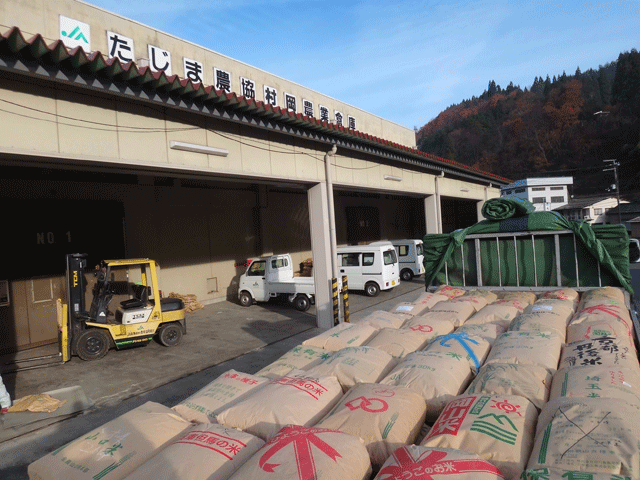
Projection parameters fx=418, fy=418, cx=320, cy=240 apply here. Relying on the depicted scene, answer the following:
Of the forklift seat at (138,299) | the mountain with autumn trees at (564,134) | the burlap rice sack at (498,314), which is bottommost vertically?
the burlap rice sack at (498,314)

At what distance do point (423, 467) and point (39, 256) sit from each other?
11116mm

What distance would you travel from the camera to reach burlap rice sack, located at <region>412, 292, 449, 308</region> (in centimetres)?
707

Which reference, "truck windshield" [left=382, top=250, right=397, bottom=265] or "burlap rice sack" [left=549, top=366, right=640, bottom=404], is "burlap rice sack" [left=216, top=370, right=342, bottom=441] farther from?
"truck windshield" [left=382, top=250, right=397, bottom=265]

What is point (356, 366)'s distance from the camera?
4098 millimetres

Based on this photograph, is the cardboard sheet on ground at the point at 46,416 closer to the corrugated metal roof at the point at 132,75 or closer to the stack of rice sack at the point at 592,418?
the corrugated metal roof at the point at 132,75

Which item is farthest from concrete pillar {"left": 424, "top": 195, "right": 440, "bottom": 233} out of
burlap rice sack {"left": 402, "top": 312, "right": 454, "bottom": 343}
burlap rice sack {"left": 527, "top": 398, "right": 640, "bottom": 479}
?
burlap rice sack {"left": 527, "top": 398, "right": 640, "bottom": 479}

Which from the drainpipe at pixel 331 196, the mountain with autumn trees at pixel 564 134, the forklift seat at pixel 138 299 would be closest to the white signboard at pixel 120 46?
the drainpipe at pixel 331 196

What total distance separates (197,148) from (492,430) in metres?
6.24

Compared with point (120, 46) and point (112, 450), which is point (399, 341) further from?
point (120, 46)

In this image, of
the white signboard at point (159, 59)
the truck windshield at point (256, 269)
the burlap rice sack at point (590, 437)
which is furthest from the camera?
the truck windshield at point (256, 269)

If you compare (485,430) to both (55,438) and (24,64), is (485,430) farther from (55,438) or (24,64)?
(24,64)

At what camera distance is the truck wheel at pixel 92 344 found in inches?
332

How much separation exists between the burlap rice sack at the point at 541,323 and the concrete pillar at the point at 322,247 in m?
5.68

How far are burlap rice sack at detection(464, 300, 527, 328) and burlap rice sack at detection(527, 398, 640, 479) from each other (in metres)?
2.95
